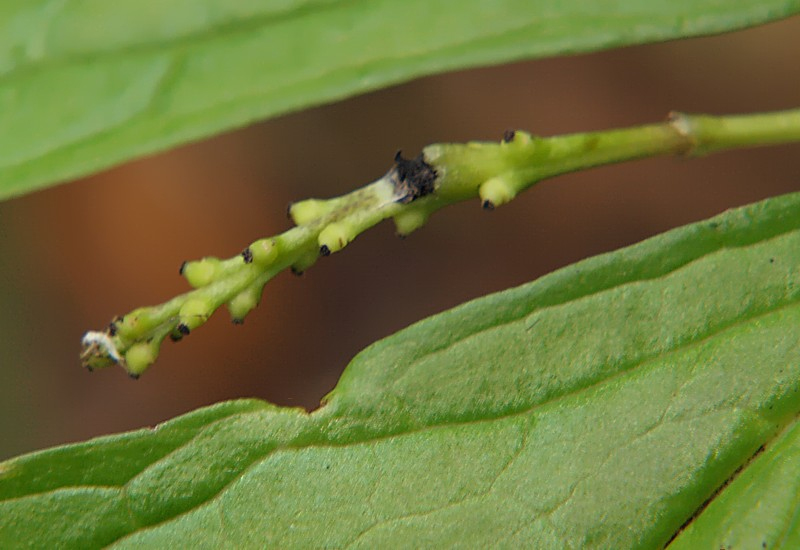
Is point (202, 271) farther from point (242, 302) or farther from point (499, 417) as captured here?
point (499, 417)

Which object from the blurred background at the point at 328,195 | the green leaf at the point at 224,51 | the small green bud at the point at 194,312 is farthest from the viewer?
the blurred background at the point at 328,195

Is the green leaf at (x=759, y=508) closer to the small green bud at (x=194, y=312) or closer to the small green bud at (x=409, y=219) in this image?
the small green bud at (x=409, y=219)

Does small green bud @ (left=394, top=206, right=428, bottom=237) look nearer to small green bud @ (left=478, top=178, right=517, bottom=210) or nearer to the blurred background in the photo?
small green bud @ (left=478, top=178, right=517, bottom=210)

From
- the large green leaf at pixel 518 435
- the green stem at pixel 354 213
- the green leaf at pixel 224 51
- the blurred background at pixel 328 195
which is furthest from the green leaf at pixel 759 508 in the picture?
the blurred background at pixel 328 195

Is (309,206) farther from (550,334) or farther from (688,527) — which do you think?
(688,527)

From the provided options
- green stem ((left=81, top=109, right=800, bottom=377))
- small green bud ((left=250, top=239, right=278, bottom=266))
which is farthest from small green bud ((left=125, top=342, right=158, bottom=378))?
small green bud ((left=250, top=239, right=278, bottom=266))

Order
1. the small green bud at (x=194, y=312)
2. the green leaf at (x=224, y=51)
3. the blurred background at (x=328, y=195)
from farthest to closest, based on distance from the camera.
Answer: the blurred background at (x=328, y=195), the green leaf at (x=224, y=51), the small green bud at (x=194, y=312)
